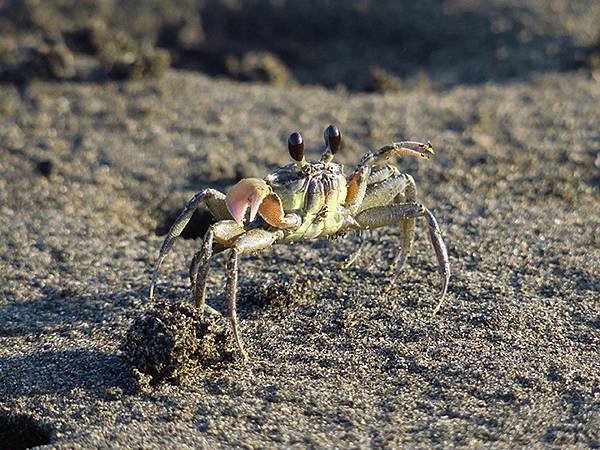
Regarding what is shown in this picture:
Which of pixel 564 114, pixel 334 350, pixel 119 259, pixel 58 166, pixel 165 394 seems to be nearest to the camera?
pixel 165 394

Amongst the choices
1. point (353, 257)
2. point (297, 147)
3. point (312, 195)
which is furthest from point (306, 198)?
point (353, 257)

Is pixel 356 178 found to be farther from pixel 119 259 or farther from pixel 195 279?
pixel 119 259

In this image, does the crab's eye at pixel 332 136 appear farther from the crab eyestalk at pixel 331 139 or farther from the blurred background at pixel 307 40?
the blurred background at pixel 307 40

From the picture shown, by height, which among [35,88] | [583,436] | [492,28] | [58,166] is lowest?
[583,436]

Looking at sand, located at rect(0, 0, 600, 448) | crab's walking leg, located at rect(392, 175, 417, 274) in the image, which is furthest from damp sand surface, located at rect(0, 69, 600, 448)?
crab's walking leg, located at rect(392, 175, 417, 274)

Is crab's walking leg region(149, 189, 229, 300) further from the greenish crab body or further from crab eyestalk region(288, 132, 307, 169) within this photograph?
crab eyestalk region(288, 132, 307, 169)

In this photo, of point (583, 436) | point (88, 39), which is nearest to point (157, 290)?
point (583, 436)

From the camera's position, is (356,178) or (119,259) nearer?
(356,178)
